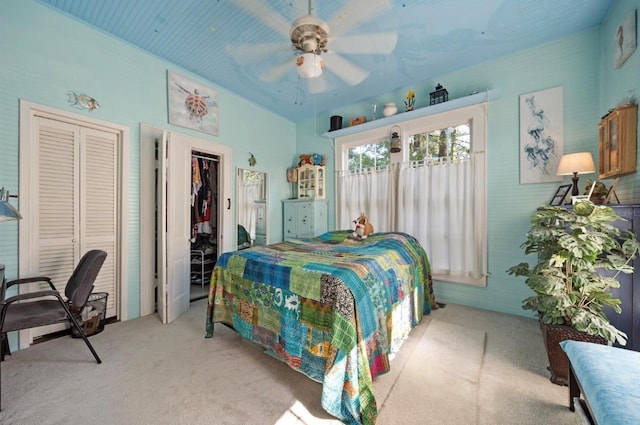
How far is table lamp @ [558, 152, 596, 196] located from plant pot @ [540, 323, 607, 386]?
1.42m

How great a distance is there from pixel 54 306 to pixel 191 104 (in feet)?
8.72

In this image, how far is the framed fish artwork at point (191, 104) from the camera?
10.3 feet

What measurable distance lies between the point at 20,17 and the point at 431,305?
5008mm

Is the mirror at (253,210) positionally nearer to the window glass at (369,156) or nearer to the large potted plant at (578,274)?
the window glass at (369,156)

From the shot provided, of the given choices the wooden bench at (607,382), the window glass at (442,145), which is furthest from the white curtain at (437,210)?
the wooden bench at (607,382)

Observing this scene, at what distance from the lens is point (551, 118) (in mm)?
2711

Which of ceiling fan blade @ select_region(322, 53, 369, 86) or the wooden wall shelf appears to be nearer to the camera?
ceiling fan blade @ select_region(322, 53, 369, 86)

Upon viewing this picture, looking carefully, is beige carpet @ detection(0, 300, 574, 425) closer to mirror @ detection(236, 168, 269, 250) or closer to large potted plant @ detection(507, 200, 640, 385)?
large potted plant @ detection(507, 200, 640, 385)

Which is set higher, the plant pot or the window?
the window

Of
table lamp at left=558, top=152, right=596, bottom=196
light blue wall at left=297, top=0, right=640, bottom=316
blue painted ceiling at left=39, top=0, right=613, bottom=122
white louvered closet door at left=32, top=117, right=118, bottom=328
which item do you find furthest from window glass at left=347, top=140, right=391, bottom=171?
white louvered closet door at left=32, top=117, right=118, bottom=328

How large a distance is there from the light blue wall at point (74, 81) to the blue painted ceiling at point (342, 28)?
17 centimetres

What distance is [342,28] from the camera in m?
2.38

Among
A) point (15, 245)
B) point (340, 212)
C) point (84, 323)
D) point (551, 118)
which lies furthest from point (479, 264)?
point (15, 245)

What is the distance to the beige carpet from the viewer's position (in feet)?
4.80
